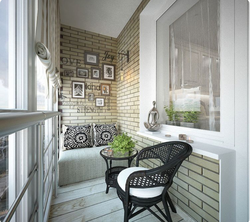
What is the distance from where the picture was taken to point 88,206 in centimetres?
151

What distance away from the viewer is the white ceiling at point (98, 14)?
222cm

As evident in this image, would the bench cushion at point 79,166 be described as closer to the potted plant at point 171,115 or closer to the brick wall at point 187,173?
the brick wall at point 187,173

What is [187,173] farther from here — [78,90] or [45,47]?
[78,90]

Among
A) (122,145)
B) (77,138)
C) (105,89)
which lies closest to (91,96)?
(105,89)

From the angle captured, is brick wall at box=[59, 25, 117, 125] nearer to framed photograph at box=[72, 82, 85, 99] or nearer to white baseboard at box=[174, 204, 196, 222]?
framed photograph at box=[72, 82, 85, 99]

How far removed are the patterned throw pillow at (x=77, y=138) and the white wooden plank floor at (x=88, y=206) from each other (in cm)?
70

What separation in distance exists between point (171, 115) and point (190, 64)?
0.74m

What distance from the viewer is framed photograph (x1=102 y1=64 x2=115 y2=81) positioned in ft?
10.3

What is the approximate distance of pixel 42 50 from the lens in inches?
33.5

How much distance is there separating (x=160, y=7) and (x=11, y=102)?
2.45m

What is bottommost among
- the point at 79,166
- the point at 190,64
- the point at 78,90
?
the point at 79,166

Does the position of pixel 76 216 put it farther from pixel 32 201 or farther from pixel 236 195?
pixel 236 195

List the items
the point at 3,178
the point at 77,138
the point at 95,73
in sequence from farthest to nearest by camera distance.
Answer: the point at 95,73 < the point at 77,138 < the point at 3,178

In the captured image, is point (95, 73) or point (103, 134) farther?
point (95, 73)
